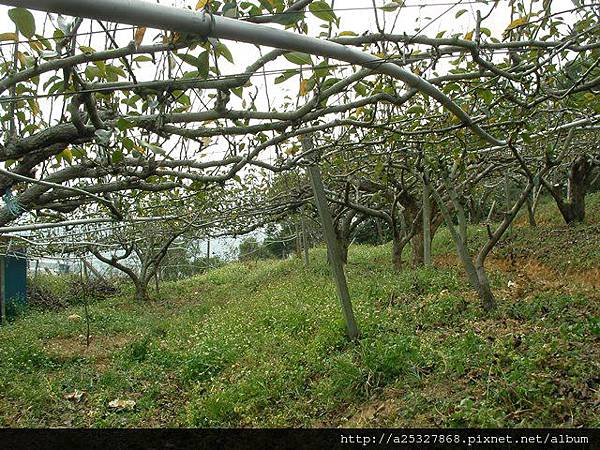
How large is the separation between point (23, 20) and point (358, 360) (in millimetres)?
4087

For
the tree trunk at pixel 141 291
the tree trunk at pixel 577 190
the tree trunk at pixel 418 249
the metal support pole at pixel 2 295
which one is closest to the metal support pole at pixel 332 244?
the tree trunk at pixel 418 249

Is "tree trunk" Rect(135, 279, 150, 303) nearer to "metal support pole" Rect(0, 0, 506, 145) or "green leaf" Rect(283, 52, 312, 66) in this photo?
"green leaf" Rect(283, 52, 312, 66)

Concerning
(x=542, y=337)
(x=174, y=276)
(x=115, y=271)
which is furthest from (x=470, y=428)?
(x=174, y=276)

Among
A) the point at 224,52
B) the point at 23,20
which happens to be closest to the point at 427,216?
the point at 224,52

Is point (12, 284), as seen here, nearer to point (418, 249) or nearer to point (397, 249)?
point (397, 249)

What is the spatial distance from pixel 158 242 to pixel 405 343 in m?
11.3

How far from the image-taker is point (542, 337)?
13.7ft

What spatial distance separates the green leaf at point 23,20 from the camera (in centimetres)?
134

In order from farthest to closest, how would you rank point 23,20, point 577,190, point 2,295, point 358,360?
1. point 2,295
2. point 577,190
3. point 358,360
4. point 23,20

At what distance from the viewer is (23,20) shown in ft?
4.48

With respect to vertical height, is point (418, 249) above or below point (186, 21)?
below

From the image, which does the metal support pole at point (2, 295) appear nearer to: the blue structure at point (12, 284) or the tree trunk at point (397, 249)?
the blue structure at point (12, 284)

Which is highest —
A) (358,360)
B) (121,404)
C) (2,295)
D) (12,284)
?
(12,284)

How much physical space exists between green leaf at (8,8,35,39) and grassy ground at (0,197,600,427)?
126 inches
